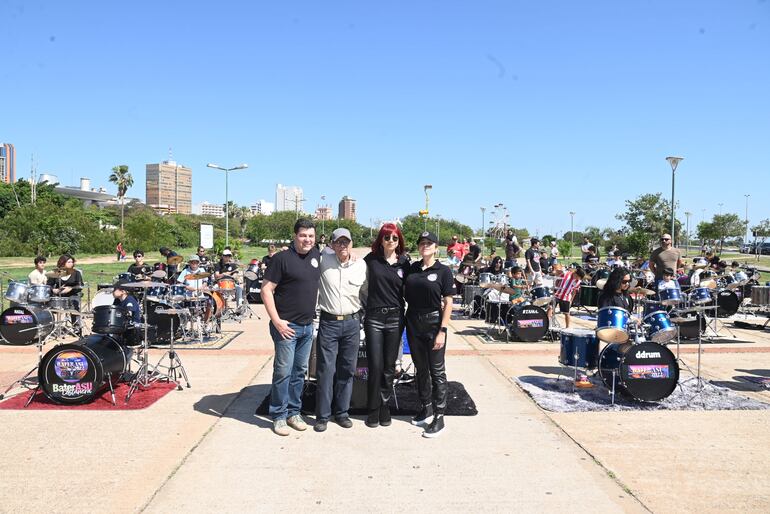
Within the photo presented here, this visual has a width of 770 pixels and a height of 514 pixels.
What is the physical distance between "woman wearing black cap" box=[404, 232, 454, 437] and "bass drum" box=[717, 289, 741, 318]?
11.5 meters

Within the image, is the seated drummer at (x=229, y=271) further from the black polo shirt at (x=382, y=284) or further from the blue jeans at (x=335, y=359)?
the black polo shirt at (x=382, y=284)

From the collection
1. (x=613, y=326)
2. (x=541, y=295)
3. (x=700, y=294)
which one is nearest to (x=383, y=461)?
(x=613, y=326)

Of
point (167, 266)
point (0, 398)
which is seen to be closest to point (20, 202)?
point (167, 266)

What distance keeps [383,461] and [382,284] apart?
1.67 metres

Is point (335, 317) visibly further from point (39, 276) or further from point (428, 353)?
point (39, 276)

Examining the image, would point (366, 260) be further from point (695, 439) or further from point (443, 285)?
point (695, 439)

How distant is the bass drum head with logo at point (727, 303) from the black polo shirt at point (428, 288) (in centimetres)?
1156

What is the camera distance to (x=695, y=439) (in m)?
5.77

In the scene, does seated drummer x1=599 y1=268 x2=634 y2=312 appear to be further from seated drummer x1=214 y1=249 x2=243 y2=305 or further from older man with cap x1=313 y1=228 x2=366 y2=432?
seated drummer x1=214 y1=249 x2=243 y2=305

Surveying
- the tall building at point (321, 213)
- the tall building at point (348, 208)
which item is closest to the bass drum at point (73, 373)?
the tall building at point (321, 213)

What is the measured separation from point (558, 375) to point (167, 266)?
10495 millimetres

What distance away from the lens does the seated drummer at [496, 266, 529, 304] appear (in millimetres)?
11047

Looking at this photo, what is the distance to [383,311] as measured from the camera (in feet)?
19.0

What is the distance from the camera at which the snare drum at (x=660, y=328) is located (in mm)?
7141
